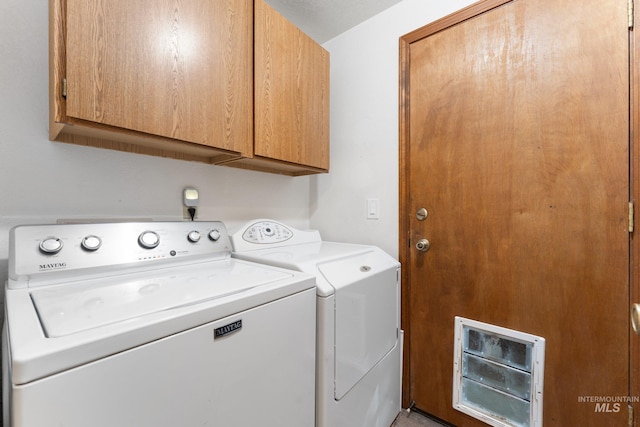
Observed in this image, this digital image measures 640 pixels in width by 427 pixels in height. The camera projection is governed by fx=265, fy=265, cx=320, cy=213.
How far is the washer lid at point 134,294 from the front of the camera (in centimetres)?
56

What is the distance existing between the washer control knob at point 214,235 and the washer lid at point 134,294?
20cm

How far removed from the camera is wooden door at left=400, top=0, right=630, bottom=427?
3.43 ft

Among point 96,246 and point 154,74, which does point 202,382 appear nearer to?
point 96,246

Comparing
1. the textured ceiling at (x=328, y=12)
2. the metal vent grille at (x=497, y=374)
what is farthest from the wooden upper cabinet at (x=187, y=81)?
the metal vent grille at (x=497, y=374)

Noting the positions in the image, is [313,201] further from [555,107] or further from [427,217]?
[555,107]

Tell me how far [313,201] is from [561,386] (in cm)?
165

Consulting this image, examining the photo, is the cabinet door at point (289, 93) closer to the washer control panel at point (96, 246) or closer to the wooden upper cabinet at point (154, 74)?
the wooden upper cabinet at point (154, 74)

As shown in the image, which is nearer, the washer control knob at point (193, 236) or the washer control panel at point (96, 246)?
the washer control panel at point (96, 246)

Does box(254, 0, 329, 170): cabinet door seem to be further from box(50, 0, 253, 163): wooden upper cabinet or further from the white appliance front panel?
the white appliance front panel

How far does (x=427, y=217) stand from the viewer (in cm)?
148

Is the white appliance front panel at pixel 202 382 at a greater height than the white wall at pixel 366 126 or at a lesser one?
lesser

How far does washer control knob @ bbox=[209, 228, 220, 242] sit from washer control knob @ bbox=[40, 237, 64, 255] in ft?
1.63

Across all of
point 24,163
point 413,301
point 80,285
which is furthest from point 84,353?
point 413,301

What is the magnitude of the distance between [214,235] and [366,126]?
45.4 inches
